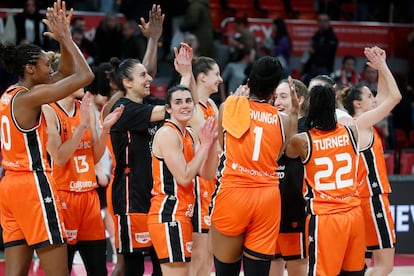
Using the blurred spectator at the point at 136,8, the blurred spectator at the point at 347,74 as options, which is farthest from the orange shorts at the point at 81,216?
the blurred spectator at the point at 347,74

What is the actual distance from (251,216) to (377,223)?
1.90m

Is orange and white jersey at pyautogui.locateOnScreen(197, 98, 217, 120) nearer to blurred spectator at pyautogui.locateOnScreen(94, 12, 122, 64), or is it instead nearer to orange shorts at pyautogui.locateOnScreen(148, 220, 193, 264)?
orange shorts at pyautogui.locateOnScreen(148, 220, 193, 264)

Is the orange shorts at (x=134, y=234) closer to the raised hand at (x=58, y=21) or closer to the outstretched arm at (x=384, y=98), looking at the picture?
the raised hand at (x=58, y=21)

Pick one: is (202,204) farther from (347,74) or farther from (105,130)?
(347,74)

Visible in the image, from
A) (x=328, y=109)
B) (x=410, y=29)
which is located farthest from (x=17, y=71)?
(x=410, y=29)

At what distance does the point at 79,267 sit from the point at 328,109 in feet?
14.2

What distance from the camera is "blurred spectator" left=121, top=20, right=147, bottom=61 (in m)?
13.2

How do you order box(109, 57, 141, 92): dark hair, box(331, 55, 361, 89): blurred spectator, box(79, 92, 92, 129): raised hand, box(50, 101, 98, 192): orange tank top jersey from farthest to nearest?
box(331, 55, 361, 89): blurred spectator, box(109, 57, 141, 92): dark hair, box(50, 101, 98, 192): orange tank top jersey, box(79, 92, 92, 129): raised hand

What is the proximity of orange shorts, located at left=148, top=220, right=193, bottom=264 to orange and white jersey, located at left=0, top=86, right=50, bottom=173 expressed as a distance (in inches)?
38.1

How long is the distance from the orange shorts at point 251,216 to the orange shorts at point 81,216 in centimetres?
104

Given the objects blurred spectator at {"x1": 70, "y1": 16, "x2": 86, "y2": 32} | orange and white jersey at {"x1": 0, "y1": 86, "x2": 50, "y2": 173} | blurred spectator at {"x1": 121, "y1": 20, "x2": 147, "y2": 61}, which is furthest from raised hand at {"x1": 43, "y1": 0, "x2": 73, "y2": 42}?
blurred spectator at {"x1": 121, "y1": 20, "x2": 147, "y2": 61}

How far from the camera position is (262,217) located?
21.3 ft

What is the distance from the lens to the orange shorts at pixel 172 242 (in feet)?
21.6

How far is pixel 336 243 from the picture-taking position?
21.7 ft
